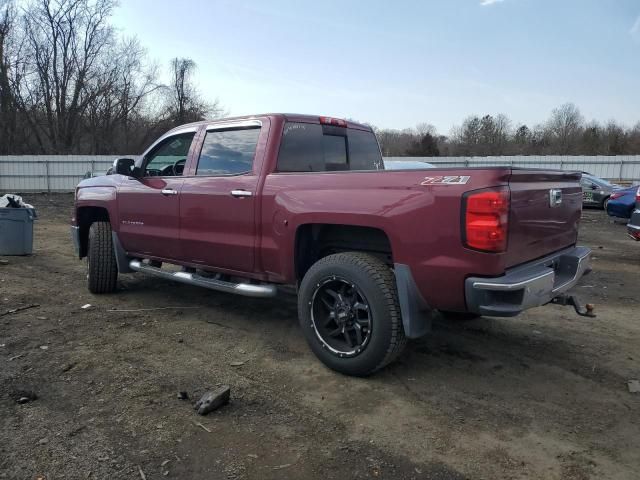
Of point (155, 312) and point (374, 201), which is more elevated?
point (374, 201)

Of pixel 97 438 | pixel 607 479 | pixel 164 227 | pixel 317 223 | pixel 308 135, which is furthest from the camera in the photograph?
pixel 164 227

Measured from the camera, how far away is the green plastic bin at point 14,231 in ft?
28.7

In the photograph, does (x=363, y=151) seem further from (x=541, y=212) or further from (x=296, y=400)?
(x=296, y=400)

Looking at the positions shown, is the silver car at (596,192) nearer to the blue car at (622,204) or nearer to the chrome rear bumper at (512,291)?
the blue car at (622,204)

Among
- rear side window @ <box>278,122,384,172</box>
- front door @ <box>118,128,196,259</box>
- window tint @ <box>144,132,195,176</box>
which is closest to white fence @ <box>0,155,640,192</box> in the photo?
rear side window @ <box>278,122,384,172</box>

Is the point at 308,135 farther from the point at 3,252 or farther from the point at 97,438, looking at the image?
the point at 3,252

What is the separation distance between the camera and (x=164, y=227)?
524 cm

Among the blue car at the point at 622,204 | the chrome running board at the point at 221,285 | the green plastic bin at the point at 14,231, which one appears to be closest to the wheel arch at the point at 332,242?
the chrome running board at the point at 221,285

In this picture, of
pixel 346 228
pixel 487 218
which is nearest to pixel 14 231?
pixel 346 228

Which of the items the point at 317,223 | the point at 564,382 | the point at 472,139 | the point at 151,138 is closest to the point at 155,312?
the point at 317,223

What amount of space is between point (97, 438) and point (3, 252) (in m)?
7.25

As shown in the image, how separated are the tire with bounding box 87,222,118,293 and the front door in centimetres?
28

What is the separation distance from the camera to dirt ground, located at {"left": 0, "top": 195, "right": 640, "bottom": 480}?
2.68 metres

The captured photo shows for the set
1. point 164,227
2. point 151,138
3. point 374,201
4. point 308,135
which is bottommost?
point 164,227
